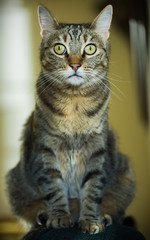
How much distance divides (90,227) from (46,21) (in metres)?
0.69

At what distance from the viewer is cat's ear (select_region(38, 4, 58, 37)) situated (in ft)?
3.87

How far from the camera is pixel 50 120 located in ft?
4.13

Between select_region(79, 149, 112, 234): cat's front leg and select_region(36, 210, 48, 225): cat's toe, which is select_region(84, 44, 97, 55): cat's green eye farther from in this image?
select_region(36, 210, 48, 225): cat's toe

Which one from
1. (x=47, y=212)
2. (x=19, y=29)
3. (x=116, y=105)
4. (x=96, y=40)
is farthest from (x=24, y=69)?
(x=47, y=212)

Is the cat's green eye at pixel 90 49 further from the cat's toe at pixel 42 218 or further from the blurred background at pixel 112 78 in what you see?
the cat's toe at pixel 42 218

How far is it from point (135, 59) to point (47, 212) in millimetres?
837

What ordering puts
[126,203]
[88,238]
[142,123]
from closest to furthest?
[88,238] < [126,203] < [142,123]

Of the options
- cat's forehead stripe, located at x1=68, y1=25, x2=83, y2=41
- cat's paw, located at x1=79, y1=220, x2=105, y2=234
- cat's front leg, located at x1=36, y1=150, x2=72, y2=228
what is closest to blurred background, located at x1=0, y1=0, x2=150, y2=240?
cat's forehead stripe, located at x1=68, y1=25, x2=83, y2=41

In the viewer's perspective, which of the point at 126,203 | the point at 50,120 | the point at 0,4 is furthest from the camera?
the point at 0,4

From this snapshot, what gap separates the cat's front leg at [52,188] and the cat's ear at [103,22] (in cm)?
45

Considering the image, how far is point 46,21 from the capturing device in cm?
120

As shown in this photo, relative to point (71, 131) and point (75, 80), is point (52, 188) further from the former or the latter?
point (75, 80)

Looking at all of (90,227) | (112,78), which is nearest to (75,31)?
(112,78)

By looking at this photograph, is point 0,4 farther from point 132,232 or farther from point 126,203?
point 132,232
